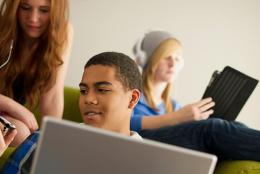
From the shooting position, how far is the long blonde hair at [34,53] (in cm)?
→ 165

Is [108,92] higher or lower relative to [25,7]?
lower

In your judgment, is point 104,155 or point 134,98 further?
point 134,98

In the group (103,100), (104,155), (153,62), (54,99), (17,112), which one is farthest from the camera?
(153,62)

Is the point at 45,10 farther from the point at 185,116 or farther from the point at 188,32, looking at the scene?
the point at 188,32

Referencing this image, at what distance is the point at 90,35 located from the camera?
7.79 feet

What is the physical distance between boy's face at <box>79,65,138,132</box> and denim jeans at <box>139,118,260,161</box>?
11.9 inches

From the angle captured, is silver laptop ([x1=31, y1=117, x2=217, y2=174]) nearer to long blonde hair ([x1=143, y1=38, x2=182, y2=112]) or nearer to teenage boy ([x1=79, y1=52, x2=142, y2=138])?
teenage boy ([x1=79, y1=52, x2=142, y2=138])

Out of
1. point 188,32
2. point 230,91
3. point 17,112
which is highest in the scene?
point 188,32

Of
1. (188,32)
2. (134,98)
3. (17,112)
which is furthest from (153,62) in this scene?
(134,98)

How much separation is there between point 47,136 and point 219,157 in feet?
2.57

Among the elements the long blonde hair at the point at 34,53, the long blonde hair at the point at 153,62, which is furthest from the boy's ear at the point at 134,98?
the long blonde hair at the point at 153,62

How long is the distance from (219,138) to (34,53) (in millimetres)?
746

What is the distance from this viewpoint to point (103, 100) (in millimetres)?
1153

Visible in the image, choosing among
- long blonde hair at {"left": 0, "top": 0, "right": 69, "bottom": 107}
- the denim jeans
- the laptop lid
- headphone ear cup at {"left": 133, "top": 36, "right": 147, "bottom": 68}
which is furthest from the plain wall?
the denim jeans
